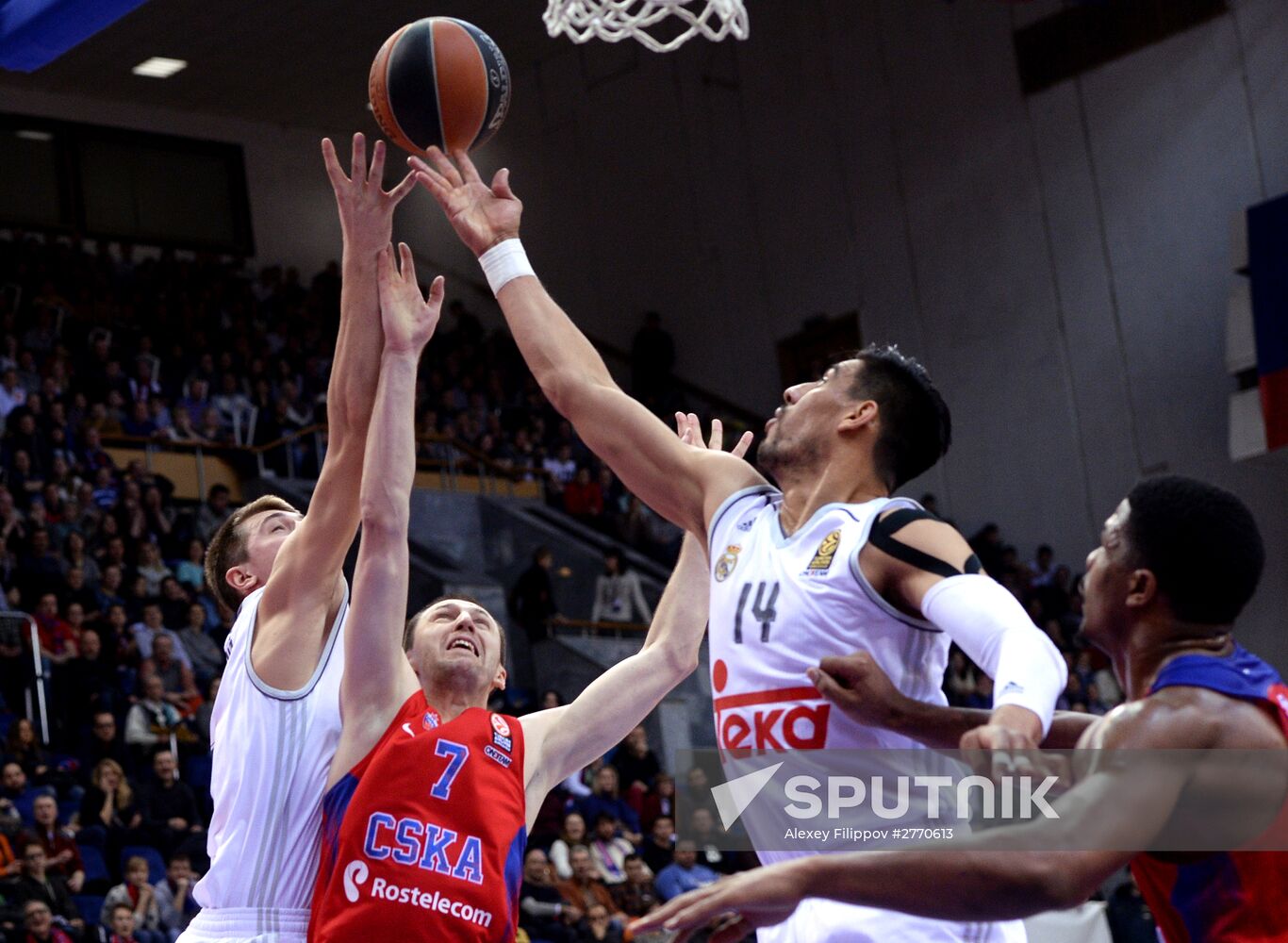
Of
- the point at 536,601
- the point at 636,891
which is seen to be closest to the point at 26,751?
the point at 636,891

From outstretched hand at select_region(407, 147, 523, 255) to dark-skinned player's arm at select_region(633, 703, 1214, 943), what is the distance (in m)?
2.06

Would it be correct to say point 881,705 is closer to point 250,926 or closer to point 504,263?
point 504,263

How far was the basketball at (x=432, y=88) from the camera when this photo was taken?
466cm

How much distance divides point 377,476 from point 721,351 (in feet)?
68.1

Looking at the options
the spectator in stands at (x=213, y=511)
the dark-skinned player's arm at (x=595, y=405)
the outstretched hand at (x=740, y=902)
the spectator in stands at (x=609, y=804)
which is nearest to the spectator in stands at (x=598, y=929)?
the spectator in stands at (x=609, y=804)

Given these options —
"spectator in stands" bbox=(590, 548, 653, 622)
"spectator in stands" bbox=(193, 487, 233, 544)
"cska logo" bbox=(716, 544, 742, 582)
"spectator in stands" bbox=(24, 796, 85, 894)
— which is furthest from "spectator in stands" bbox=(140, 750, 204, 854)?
"cska logo" bbox=(716, 544, 742, 582)

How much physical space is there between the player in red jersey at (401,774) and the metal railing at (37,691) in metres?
8.63

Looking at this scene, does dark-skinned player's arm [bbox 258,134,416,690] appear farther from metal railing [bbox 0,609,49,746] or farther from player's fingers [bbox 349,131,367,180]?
metal railing [bbox 0,609,49,746]

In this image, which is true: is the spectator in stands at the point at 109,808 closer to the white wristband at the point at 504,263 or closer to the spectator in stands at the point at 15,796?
the spectator in stands at the point at 15,796

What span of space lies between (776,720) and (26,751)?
9291mm

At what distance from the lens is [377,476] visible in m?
4.03

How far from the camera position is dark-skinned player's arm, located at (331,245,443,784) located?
3994mm

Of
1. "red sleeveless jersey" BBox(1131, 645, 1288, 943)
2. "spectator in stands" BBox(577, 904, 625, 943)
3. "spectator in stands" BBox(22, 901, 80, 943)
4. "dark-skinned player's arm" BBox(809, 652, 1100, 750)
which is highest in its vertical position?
"dark-skinned player's arm" BBox(809, 652, 1100, 750)

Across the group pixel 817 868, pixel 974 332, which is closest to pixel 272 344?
pixel 974 332
